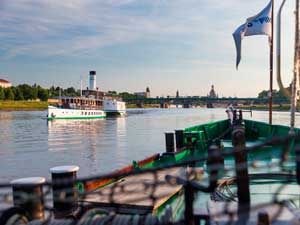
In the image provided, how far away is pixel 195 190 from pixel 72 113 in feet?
227

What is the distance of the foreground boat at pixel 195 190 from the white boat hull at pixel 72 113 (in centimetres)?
5481

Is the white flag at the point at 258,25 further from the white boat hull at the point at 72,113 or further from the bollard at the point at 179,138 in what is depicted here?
the white boat hull at the point at 72,113

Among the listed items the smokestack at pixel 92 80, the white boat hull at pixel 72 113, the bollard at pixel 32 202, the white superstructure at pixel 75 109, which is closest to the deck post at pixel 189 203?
the bollard at pixel 32 202

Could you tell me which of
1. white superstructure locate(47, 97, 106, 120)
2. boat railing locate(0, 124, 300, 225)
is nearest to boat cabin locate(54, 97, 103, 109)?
white superstructure locate(47, 97, 106, 120)

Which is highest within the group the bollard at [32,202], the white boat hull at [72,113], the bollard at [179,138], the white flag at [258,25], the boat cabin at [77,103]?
the white flag at [258,25]

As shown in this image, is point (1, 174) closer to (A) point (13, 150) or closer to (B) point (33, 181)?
(A) point (13, 150)

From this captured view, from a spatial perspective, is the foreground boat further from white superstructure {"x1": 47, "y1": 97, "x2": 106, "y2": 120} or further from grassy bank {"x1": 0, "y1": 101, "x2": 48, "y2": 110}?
grassy bank {"x1": 0, "y1": 101, "x2": 48, "y2": 110}

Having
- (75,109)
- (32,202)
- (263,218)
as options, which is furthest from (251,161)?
(75,109)

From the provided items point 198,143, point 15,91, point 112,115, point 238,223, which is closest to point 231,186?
point 238,223

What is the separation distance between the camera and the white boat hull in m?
66.8

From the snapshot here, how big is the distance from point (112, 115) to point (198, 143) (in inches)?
2791

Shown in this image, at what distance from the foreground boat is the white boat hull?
5481cm

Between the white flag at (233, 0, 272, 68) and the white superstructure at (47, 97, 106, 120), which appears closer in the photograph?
the white flag at (233, 0, 272, 68)

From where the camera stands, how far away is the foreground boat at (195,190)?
11.0 feet
